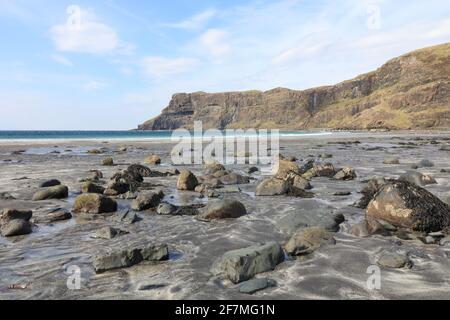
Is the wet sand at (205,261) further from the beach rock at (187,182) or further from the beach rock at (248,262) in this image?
the beach rock at (187,182)

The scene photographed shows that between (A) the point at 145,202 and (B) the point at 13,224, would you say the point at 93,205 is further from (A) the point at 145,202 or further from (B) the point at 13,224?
(B) the point at 13,224

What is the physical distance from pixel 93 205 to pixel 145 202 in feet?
4.27

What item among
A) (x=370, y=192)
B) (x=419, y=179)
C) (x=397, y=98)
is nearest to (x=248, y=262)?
(x=370, y=192)

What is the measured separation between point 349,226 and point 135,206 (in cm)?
535

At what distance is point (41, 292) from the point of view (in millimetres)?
5148

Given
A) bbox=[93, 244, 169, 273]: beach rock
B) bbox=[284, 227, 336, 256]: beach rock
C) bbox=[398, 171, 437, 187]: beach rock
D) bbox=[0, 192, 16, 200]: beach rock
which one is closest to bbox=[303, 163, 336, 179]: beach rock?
bbox=[398, 171, 437, 187]: beach rock

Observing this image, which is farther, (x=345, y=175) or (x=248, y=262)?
(x=345, y=175)

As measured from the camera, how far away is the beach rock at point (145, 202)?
10391mm

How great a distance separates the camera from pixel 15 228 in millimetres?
8055

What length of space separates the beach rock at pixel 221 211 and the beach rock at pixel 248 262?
3.11m

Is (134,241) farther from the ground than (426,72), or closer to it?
closer to it

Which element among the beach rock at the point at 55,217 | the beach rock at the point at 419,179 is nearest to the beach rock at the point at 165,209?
the beach rock at the point at 55,217

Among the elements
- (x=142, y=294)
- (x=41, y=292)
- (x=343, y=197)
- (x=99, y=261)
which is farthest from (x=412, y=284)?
(x=343, y=197)
